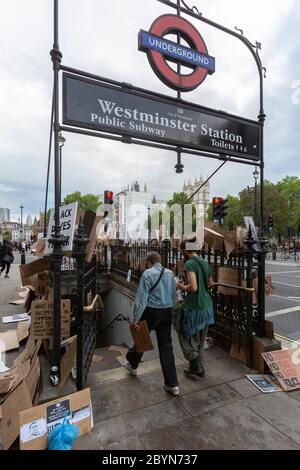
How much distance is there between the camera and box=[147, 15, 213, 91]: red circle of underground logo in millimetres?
3555

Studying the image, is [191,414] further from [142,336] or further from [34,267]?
[34,267]

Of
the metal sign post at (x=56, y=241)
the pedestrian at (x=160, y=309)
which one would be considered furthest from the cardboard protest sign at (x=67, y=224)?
the pedestrian at (x=160, y=309)

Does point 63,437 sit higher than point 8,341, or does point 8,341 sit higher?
point 63,437

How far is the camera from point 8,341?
15.4 ft

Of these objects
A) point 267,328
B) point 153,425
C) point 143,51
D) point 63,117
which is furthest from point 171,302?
point 143,51

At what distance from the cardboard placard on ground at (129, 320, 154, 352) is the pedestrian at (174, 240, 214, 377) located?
0.55 metres

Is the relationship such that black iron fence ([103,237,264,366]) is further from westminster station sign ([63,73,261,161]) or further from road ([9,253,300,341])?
road ([9,253,300,341])

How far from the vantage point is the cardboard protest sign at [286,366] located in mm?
3221

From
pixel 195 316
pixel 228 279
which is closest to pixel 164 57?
pixel 228 279

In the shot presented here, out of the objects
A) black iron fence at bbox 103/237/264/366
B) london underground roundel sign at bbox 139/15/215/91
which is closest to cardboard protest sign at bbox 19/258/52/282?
black iron fence at bbox 103/237/264/366

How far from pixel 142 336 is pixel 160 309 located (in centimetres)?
39

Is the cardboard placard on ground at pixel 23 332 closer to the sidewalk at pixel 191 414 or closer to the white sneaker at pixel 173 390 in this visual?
the sidewalk at pixel 191 414

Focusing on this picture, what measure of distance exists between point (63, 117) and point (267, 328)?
3898 mm
